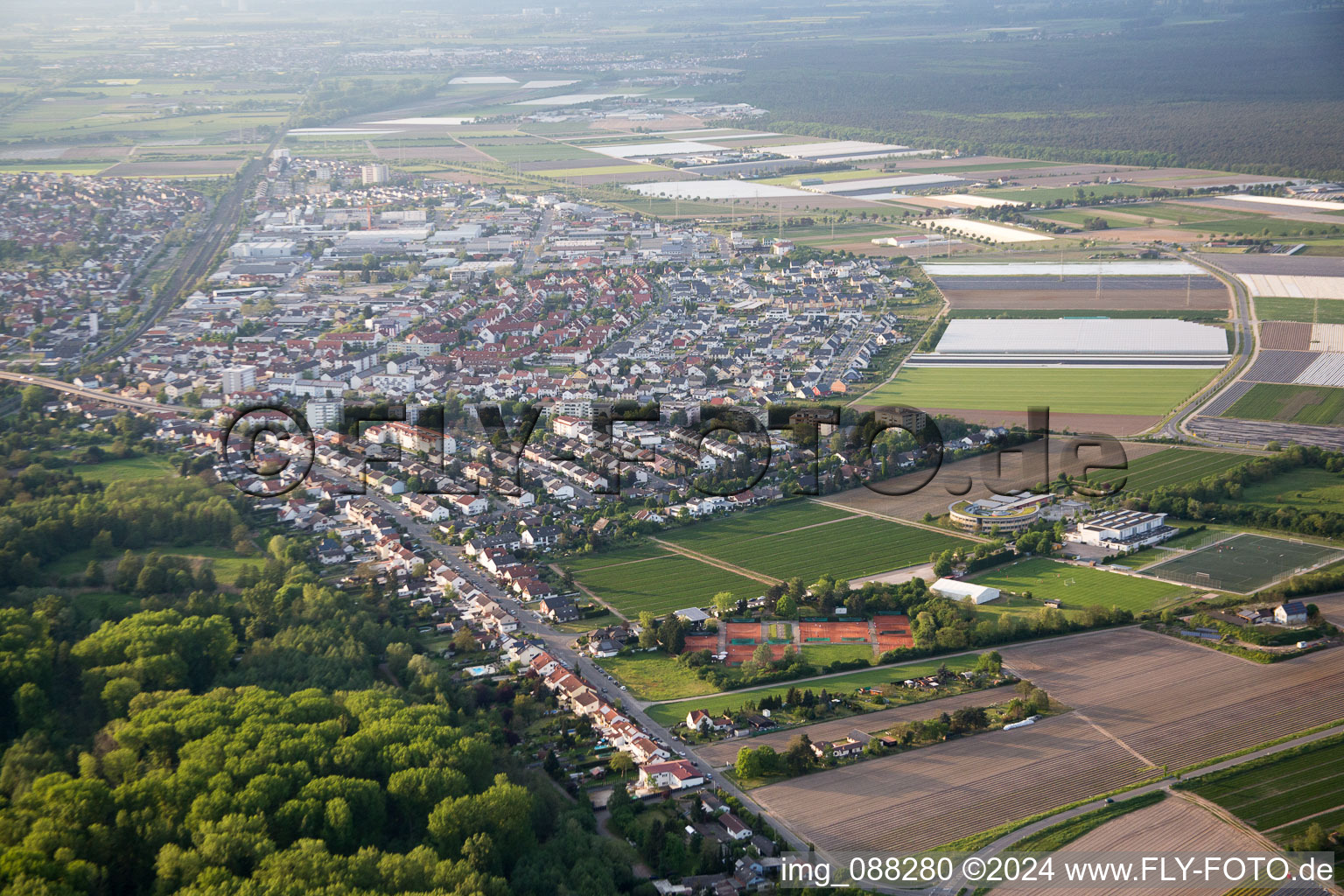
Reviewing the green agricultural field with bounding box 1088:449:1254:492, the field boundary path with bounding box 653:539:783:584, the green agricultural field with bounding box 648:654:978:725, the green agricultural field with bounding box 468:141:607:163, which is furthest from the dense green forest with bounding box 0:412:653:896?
the green agricultural field with bounding box 468:141:607:163

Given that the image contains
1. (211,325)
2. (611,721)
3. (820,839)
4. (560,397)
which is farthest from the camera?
(211,325)

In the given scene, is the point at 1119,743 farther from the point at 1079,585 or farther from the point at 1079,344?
the point at 1079,344

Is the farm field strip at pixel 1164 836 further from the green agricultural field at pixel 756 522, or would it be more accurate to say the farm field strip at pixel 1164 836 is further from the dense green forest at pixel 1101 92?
the dense green forest at pixel 1101 92

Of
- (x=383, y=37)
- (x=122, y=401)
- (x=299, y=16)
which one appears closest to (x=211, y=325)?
(x=122, y=401)

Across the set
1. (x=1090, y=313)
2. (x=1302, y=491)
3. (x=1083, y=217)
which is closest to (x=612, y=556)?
(x=1302, y=491)

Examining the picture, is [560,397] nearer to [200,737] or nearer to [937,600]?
[937,600]

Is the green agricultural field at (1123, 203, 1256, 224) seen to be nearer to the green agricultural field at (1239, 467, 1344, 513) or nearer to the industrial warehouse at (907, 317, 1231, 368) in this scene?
the industrial warehouse at (907, 317, 1231, 368)

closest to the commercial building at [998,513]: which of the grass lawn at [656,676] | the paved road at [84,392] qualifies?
the grass lawn at [656,676]
